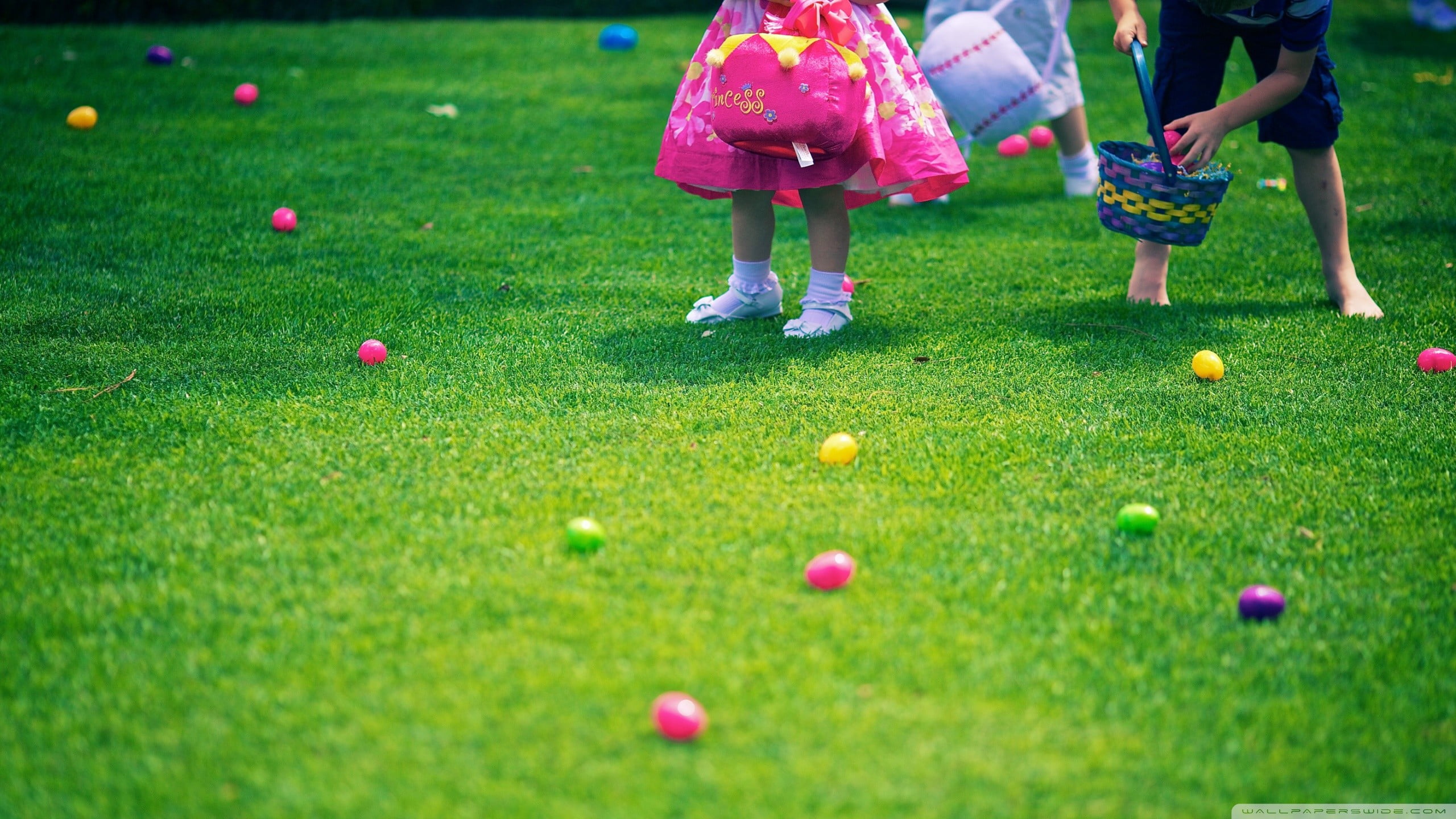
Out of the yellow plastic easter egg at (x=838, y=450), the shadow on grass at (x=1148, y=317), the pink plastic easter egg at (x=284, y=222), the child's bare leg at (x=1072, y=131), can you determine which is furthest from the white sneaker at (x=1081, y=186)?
the pink plastic easter egg at (x=284, y=222)

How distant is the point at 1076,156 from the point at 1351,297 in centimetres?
178

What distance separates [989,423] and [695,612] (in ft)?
3.85

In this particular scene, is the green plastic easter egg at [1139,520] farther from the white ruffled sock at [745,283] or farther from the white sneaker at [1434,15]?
the white sneaker at [1434,15]

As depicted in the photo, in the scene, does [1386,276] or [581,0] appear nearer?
[1386,276]

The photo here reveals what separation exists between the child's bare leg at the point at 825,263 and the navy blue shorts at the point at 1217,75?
111cm

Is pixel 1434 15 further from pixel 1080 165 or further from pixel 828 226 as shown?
pixel 828 226

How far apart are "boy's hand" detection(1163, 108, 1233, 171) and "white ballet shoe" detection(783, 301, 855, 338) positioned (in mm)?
1061

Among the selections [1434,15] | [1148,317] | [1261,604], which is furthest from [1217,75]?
[1434,15]

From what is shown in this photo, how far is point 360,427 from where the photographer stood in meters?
2.91

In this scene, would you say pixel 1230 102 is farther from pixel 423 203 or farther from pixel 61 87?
pixel 61 87

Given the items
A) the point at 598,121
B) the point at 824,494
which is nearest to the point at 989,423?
the point at 824,494

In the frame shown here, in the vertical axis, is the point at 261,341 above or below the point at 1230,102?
below

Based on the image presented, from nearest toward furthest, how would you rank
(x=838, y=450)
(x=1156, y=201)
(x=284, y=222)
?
(x=838, y=450)
(x=1156, y=201)
(x=284, y=222)

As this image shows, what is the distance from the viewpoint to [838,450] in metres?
2.73
